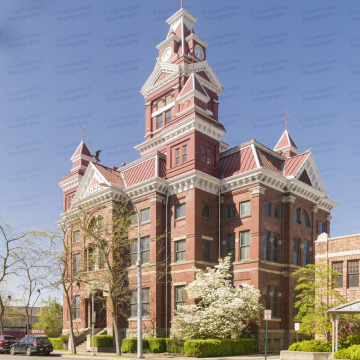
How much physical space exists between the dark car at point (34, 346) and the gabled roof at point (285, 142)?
29672 mm

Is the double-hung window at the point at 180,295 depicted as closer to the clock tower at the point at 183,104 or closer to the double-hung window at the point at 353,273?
the clock tower at the point at 183,104

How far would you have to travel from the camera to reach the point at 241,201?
3738 cm

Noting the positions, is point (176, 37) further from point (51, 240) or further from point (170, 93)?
point (51, 240)

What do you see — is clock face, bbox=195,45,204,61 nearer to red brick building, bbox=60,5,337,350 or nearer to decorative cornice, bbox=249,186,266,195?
red brick building, bbox=60,5,337,350

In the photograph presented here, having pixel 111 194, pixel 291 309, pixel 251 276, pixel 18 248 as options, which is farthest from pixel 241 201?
pixel 18 248

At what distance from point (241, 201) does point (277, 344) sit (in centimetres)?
1165

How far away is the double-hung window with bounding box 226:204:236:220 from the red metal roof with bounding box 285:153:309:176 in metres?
5.98

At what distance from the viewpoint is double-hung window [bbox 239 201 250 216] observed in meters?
36.9

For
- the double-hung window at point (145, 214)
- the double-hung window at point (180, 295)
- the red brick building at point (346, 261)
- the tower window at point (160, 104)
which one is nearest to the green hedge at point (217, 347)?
the double-hung window at point (180, 295)

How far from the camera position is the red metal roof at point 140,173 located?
136ft

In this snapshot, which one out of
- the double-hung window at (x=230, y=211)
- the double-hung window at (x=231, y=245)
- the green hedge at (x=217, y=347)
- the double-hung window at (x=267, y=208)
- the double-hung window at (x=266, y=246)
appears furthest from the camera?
the double-hung window at (x=230, y=211)

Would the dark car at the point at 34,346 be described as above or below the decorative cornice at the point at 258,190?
below

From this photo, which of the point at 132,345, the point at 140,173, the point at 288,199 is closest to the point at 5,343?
the point at 132,345

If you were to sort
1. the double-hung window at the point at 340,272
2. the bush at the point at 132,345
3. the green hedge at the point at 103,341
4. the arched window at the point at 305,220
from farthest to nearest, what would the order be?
the arched window at the point at 305,220 < the green hedge at the point at 103,341 < the bush at the point at 132,345 < the double-hung window at the point at 340,272
